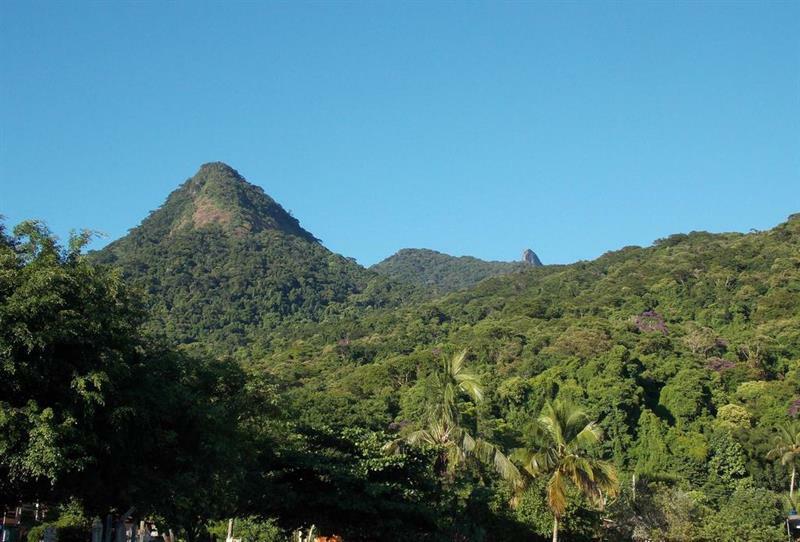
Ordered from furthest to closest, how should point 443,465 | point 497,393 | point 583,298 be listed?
1. point 583,298
2. point 497,393
3. point 443,465

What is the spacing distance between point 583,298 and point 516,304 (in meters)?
6.70


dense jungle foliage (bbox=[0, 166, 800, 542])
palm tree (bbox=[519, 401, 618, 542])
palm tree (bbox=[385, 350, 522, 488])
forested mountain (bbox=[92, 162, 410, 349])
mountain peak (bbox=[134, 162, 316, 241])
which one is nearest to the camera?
dense jungle foliage (bbox=[0, 166, 800, 542])

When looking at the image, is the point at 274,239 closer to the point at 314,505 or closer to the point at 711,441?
the point at 711,441

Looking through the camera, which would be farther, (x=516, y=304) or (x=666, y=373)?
(x=516, y=304)

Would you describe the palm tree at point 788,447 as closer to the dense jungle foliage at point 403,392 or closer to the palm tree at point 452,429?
the dense jungle foliage at point 403,392

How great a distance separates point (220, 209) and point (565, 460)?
413ft

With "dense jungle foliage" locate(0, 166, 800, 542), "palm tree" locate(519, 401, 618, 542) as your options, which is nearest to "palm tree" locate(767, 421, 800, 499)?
"dense jungle foliage" locate(0, 166, 800, 542)

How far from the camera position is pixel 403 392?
61.8 m

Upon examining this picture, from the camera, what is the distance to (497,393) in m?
63.2

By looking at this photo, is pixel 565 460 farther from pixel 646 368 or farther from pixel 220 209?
pixel 220 209

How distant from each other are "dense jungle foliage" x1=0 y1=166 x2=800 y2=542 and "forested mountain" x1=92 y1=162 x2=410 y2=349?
52cm

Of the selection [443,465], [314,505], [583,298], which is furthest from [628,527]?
[583,298]

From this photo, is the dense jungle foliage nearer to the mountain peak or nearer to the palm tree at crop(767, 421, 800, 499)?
the palm tree at crop(767, 421, 800, 499)

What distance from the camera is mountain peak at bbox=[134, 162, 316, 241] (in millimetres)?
142750
